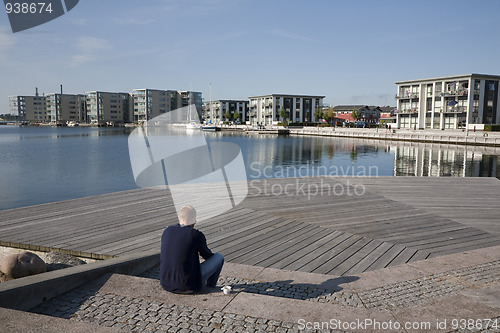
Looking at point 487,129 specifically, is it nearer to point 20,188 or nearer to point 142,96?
point 20,188

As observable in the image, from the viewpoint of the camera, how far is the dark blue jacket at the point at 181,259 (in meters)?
4.46

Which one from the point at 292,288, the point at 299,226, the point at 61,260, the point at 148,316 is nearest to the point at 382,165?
the point at 299,226

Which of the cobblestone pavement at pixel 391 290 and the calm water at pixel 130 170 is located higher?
the cobblestone pavement at pixel 391 290

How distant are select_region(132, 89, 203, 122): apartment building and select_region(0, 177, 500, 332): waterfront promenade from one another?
16422 centimetres

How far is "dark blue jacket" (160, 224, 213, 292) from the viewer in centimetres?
446

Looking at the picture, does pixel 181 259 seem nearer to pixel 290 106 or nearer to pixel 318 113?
pixel 318 113

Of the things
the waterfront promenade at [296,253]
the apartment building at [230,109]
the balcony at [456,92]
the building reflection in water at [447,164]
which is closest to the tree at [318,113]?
the balcony at [456,92]

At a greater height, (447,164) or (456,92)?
(456,92)

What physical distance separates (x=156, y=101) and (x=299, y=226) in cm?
→ 17980

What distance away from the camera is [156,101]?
179000 mm

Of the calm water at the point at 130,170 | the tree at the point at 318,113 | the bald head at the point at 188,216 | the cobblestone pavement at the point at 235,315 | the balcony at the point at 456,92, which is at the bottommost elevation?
the calm water at the point at 130,170

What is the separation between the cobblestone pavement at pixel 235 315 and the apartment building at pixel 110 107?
198655 millimetres

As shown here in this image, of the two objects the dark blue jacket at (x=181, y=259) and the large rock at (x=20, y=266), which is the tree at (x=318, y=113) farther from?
the dark blue jacket at (x=181, y=259)

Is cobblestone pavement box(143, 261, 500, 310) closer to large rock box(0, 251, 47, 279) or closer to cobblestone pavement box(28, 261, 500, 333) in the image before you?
cobblestone pavement box(28, 261, 500, 333)
